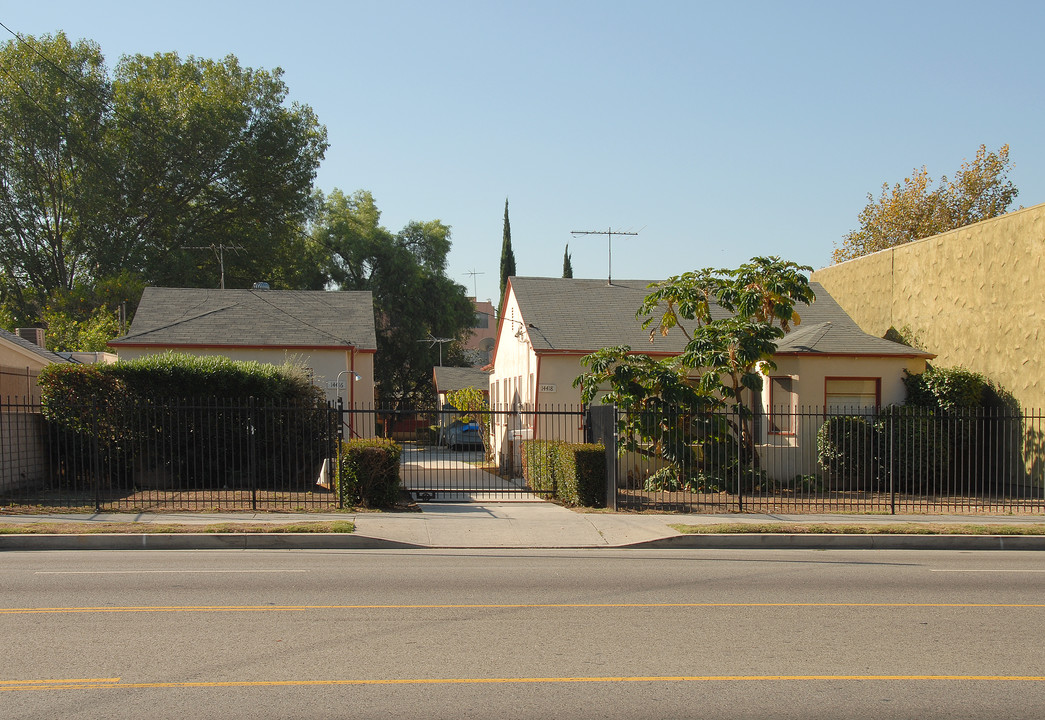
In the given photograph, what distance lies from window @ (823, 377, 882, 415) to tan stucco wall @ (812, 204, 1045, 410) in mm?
2201

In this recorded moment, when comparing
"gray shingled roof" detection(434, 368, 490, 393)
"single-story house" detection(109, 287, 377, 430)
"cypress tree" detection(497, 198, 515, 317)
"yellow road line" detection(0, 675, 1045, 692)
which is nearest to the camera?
"yellow road line" detection(0, 675, 1045, 692)

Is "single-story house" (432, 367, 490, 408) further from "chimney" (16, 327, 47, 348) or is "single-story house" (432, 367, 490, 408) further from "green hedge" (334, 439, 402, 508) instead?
"green hedge" (334, 439, 402, 508)

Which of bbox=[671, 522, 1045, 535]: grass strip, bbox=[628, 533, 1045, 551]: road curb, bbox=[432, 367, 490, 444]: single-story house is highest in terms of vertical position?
bbox=[432, 367, 490, 444]: single-story house

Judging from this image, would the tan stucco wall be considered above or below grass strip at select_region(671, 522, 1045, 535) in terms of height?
above

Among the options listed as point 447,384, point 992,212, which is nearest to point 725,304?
point 992,212

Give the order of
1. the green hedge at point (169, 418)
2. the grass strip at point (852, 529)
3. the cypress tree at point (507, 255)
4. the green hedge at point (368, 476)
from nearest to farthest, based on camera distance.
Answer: the grass strip at point (852, 529)
the green hedge at point (368, 476)
the green hedge at point (169, 418)
the cypress tree at point (507, 255)

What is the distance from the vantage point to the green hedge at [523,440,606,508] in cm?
1612

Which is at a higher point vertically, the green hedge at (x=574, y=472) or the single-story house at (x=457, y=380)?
the single-story house at (x=457, y=380)

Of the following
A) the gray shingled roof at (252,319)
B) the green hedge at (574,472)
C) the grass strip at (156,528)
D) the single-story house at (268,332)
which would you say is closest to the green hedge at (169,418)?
the single-story house at (268,332)

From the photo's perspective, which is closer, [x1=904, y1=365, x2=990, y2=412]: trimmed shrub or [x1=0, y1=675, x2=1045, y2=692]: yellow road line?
[x1=0, y1=675, x2=1045, y2=692]: yellow road line

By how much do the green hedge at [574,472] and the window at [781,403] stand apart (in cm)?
664

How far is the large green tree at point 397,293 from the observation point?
52.9 m

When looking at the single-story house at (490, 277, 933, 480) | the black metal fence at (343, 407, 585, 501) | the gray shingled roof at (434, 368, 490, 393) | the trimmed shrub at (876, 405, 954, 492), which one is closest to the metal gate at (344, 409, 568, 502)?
the black metal fence at (343, 407, 585, 501)

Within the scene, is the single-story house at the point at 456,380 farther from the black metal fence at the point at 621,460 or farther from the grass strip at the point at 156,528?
the grass strip at the point at 156,528
